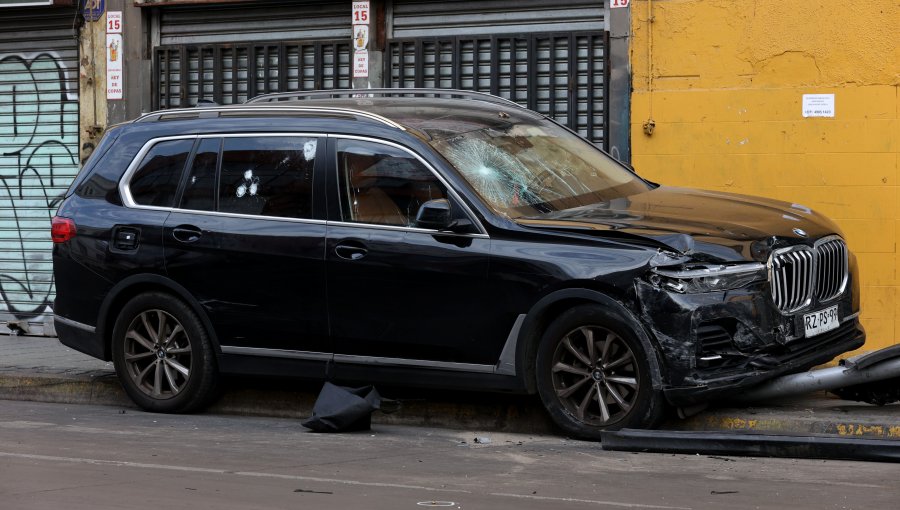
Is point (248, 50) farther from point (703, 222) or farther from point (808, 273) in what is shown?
point (808, 273)

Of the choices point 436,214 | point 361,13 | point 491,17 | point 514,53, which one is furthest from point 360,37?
point 436,214

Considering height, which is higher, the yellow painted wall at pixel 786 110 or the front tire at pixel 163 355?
the yellow painted wall at pixel 786 110

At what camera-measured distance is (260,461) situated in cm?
772

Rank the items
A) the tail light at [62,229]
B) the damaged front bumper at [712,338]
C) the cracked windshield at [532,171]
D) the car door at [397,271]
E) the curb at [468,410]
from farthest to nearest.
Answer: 1. the tail light at [62,229]
2. the cracked windshield at [532,171]
3. the car door at [397,271]
4. the curb at [468,410]
5. the damaged front bumper at [712,338]

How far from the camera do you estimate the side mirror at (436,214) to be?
854 cm

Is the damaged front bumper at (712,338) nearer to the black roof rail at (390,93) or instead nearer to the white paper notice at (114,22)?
the black roof rail at (390,93)

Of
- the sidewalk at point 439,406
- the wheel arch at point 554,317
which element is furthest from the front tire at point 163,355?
the wheel arch at point 554,317

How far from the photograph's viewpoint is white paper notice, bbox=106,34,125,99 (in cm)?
1459

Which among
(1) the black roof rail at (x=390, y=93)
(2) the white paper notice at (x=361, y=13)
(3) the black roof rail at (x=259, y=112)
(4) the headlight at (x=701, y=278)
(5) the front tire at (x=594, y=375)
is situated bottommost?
(5) the front tire at (x=594, y=375)

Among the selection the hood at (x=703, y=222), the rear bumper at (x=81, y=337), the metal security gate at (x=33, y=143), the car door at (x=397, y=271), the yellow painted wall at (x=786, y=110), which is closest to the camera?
the hood at (x=703, y=222)

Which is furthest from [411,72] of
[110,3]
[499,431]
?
[499,431]

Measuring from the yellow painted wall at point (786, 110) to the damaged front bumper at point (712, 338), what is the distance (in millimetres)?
3943

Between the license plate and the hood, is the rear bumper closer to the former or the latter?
the hood

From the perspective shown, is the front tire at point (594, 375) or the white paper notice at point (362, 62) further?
the white paper notice at point (362, 62)
